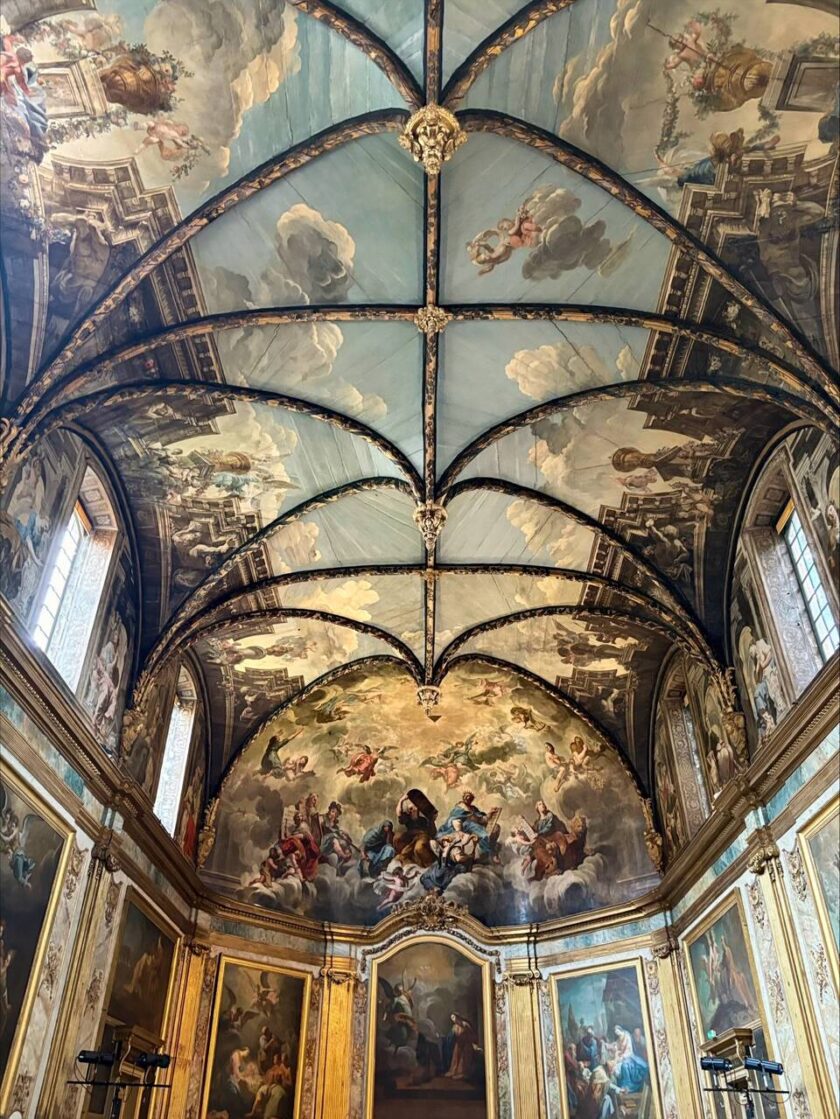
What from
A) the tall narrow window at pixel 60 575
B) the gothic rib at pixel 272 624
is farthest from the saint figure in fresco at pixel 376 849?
the tall narrow window at pixel 60 575

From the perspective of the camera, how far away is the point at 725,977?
17172mm

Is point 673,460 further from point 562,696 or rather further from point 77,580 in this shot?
point 77,580

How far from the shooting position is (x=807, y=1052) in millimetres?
13586

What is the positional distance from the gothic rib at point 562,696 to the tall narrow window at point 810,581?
8255 millimetres

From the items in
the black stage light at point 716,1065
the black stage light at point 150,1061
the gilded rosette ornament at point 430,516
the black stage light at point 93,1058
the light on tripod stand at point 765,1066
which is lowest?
the light on tripod stand at point 765,1066

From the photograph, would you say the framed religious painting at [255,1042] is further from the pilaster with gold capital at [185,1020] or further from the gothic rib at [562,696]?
the gothic rib at [562,696]

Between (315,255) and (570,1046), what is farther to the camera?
(570,1046)

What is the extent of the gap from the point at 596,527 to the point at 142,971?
12.3 m

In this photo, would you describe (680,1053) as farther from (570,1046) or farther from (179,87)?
(179,87)

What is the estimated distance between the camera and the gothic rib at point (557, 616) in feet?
61.4

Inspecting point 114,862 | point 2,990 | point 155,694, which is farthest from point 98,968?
point 155,694

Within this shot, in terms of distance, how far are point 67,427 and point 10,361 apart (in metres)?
2.34

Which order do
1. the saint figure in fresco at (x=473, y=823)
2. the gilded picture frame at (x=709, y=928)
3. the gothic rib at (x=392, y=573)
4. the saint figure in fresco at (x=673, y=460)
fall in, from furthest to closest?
the saint figure in fresco at (x=473, y=823)
the gothic rib at (x=392, y=573)
the saint figure in fresco at (x=673, y=460)
the gilded picture frame at (x=709, y=928)

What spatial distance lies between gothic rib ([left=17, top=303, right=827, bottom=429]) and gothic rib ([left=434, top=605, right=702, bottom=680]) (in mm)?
6831
